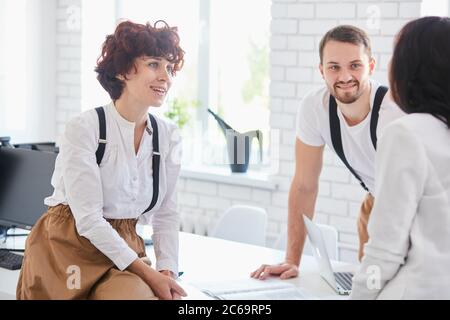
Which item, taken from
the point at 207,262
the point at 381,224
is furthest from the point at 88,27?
the point at 381,224

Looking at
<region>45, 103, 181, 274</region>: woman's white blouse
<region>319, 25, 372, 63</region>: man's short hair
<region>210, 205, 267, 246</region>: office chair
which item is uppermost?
<region>319, 25, 372, 63</region>: man's short hair

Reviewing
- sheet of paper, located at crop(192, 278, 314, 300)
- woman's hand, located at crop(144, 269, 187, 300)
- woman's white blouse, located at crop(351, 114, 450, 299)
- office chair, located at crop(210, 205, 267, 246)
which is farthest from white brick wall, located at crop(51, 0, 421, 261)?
woman's white blouse, located at crop(351, 114, 450, 299)

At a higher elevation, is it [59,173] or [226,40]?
[226,40]

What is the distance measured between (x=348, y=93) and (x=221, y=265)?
32.7 inches

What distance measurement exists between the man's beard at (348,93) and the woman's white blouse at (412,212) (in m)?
0.87

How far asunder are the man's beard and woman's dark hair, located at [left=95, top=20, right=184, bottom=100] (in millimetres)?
577

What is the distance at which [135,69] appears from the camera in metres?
2.42

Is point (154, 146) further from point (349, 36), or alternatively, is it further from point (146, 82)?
point (349, 36)

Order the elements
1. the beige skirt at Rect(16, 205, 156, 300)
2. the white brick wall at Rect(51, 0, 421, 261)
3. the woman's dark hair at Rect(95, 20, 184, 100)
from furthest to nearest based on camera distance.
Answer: the white brick wall at Rect(51, 0, 421, 261), the woman's dark hair at Rect(95, 20, 184, 100), the beige skirt at Rect(16, 205, 156, 300)

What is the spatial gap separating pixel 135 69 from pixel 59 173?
0.41m

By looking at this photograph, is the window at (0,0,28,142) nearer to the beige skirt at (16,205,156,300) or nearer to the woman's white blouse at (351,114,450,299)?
the beige skirt at (16,205,156,300)

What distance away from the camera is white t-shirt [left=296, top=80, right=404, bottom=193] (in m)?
2.64
